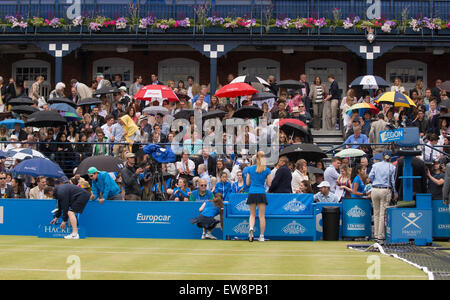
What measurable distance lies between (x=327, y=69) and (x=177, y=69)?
6.47 meters

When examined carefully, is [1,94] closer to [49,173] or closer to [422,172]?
[49,173]

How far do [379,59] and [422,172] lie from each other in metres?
16.6

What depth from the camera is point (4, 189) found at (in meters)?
21.0

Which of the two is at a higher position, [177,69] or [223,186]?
[177,69]

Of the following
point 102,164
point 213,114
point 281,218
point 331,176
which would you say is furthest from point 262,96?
point 281,218

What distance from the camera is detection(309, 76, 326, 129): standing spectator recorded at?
2680 centimetres

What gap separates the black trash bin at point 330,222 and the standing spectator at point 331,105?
30.6 feet

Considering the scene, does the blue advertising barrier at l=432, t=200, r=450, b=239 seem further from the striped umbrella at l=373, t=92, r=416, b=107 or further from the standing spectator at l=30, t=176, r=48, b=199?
the standing spectator at l=30, t=176, r=48, b=199

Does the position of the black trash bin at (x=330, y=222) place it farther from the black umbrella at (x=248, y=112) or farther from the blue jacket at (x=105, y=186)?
the black umbrella at (x=248, y=112)

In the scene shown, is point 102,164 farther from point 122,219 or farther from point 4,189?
point 4,189

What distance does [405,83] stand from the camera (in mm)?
32531

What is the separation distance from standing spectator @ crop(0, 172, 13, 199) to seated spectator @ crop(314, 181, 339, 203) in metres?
8.28

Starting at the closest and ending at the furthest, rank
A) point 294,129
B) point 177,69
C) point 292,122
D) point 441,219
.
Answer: point 441,219
point 294,129
point 292,122
point 177,69
